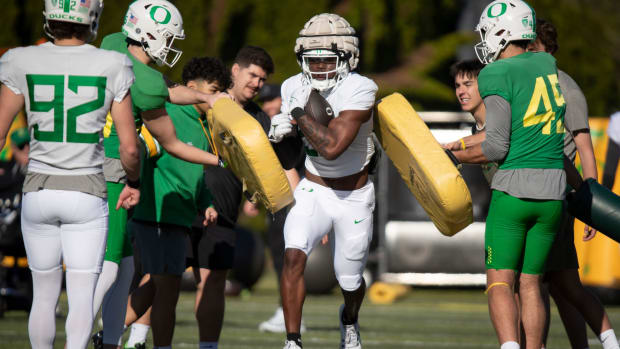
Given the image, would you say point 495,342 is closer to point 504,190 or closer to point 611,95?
point 504,190

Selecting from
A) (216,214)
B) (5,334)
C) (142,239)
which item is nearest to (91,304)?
(142,239)

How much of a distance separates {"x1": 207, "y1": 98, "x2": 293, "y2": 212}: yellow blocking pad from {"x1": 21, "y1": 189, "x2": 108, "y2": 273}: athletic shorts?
1.26m

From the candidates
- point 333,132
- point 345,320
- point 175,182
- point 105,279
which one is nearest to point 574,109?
point 333,132

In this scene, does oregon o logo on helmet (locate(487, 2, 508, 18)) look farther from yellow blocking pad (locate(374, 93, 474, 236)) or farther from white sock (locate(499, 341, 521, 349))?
white sock (locate(499, 341, 521, 349))

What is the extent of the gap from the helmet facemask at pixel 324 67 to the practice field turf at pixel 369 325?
2.80 metres

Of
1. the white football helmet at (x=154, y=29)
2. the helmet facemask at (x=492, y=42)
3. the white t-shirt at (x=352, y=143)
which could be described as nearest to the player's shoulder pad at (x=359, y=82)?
the white t-shirt at (x=352, y=143)

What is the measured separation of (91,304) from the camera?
5.52 metres

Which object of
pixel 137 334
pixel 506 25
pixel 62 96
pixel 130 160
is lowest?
pixel 137 334

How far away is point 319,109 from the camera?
671cm

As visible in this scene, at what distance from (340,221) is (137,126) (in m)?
1.45

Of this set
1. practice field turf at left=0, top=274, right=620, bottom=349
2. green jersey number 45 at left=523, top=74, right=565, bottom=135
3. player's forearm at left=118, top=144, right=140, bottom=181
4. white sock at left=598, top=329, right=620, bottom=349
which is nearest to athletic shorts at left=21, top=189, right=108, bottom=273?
player's forearm at left=118, top=144, right=140, bottom=181

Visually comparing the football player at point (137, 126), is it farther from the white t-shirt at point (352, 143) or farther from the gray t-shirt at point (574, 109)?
the gray t-shirt at point (574, 109)

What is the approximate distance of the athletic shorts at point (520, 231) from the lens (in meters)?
6.12

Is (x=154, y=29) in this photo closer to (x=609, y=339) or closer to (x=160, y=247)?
(x=160, y=247)
